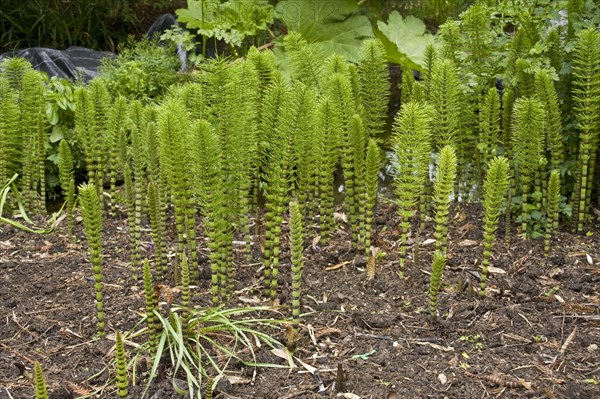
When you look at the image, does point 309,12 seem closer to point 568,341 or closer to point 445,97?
point 445,97

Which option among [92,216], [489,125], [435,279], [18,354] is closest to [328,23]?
[489,125]

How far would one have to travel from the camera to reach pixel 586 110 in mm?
3746

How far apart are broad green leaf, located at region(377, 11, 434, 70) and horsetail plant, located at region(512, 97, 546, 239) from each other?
222 centimetres

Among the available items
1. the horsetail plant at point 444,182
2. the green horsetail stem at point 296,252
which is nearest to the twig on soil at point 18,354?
the green horsetail stem at point 296,252

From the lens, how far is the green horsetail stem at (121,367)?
2463 mm

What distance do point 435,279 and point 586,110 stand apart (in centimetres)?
123

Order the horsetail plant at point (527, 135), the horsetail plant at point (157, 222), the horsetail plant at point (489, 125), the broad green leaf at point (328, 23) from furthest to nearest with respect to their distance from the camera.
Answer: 1. the broad green leaf at point (328, 23)
2. the horsetail plant at point (489, 125)
3. the horsetail plant at point (527, 135)
4. the horsetail plant at point (157, 222)

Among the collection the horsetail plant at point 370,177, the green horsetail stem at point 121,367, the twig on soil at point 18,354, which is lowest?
the twig on soil at point 18,354

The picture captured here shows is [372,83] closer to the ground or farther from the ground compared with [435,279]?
farther from the ground

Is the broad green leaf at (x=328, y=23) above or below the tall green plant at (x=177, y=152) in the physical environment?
above

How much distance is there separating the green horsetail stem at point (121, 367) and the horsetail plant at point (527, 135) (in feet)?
6.53

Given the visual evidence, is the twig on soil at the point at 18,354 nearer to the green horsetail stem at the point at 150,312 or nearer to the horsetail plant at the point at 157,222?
the green horsetail stem at the point at 150,312

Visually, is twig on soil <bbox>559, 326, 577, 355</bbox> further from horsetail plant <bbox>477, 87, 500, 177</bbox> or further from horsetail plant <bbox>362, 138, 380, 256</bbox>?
horsetail plant <bbox>477, 87, 500, 177</bbox>

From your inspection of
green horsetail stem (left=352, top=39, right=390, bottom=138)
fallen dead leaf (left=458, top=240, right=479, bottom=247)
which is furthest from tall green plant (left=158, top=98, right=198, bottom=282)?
fallen dead leaf (left=458, top=240, right=479, bottom=247)
